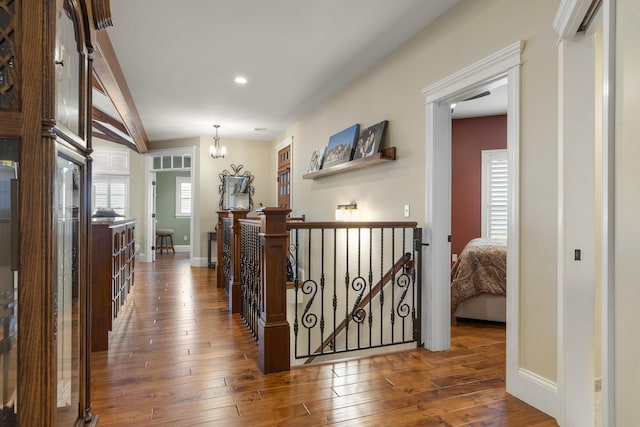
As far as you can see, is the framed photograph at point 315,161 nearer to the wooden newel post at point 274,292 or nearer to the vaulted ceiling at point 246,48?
the vaulted ceiling at point 246,48

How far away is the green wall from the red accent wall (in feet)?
25.3

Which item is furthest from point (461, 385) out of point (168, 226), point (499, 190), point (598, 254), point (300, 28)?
point (168, 226)

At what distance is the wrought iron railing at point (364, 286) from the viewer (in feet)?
9.29

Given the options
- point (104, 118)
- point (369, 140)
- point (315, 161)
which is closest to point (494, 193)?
point (315, 161)

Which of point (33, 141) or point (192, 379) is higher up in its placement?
point (33, 141)

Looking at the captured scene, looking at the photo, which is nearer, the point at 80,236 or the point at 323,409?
the point at 80,236

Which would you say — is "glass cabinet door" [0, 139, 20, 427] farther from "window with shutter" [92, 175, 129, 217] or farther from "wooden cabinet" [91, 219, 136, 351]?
"window with shutter" [92, 175, 129, 217]

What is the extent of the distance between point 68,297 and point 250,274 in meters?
2.11

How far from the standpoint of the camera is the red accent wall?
19.8ft

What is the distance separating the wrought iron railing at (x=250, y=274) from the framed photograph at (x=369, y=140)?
1435 mm

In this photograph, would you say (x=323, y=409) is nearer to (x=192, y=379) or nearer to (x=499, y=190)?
(x=192, y=379)

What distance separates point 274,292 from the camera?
2531 millimetres

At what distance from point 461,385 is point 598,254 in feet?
3.66

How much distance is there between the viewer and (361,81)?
13.9ft
